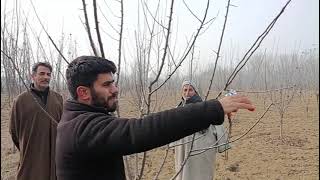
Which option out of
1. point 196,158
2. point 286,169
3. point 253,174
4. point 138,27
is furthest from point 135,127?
point 286,169

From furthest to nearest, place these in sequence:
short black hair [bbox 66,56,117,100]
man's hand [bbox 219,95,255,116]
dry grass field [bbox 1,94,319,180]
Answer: dry grass field [bbox 1,94,319,180]
short black hair [bbox 66,56,117,100]
man's hand [bbox 219,95,255,116]

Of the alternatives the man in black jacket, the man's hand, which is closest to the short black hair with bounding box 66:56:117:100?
the man in black jacket

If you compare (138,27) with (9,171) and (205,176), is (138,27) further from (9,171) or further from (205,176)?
(9,171)

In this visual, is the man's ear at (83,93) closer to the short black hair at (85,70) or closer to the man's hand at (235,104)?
the short black hair at (85,70)

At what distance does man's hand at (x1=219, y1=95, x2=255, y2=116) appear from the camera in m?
1.17

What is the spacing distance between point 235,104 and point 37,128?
277cm

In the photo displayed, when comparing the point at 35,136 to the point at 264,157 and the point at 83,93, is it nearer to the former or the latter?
the point at 83,93

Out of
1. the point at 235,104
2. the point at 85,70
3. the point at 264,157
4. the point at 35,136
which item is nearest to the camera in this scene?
the point at 235,104

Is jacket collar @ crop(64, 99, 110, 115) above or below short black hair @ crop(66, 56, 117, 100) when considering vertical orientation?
below

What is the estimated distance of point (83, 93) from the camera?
1.40m

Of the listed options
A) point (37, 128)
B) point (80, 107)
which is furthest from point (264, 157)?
point (80, 107)

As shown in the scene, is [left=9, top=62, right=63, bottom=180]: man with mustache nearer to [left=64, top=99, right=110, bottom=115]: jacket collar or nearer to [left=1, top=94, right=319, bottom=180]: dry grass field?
[left=1, top=94, right=319, bottom=180]: dry grass field

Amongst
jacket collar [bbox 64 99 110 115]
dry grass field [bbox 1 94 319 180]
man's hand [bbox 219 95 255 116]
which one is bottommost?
dry grass field [bbox 1 94 319 180]

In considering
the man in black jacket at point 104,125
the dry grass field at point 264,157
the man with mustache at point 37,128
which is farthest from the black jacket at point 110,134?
the dry grass field at point 264,157
